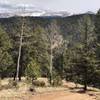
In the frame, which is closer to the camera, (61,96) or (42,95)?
(61,96)

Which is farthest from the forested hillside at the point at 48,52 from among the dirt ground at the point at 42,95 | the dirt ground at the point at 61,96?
the dirt ground at the point at 61,96

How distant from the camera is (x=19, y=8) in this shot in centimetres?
5112

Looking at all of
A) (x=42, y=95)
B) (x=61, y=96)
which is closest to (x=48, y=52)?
(x=42, y=95)

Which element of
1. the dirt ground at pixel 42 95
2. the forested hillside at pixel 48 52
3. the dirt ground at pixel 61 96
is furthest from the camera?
the forested hillside at pixel 48 52

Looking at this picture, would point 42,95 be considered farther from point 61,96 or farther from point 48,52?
point 48,52

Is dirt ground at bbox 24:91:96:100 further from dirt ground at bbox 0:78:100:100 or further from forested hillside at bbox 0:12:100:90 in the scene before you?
forested hillside at bbox 0:12:100:90

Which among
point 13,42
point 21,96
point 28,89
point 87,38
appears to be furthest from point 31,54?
point 21,96

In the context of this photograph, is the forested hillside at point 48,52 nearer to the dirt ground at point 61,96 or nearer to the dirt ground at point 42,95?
the dirt ground at point 42,95

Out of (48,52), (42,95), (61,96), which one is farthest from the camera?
(48,52)

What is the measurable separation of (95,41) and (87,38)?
1155 centimetres

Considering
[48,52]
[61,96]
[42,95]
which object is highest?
[48,52]

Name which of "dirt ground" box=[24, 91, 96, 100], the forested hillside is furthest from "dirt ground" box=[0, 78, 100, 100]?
the forested hillside

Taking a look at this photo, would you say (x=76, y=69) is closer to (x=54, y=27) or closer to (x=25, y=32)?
(x=25, y=32)

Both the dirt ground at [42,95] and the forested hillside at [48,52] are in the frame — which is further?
the forested hillside at [48,52]
